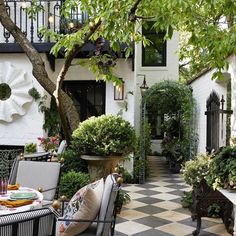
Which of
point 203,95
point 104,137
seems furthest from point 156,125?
point 104,137

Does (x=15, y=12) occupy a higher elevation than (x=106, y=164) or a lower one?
higher

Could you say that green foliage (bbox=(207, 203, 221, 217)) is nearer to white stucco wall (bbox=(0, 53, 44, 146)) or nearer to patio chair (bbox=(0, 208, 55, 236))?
patio chair (bbox=(0, 208, 55, 236))

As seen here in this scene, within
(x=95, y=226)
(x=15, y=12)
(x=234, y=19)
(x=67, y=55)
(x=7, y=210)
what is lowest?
(x=95, y=226)

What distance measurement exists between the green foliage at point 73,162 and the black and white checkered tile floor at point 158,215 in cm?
90

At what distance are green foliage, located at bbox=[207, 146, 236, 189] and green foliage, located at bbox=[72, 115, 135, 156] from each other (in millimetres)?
1641

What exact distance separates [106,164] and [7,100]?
2.87 m

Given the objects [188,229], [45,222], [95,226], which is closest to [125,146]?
[188,229]

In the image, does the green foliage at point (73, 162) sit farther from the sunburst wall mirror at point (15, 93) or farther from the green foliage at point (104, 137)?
the sunburst wall mirror at point (15, 93)

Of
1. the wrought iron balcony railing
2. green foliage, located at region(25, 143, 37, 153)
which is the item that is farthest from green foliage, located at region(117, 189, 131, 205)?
the wrought iron balcony railing

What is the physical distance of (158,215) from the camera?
5070 mm

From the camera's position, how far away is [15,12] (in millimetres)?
7207

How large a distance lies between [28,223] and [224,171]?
238 cm

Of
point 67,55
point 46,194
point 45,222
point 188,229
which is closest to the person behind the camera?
point 45,222

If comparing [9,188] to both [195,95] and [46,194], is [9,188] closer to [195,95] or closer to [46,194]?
[46,194]
